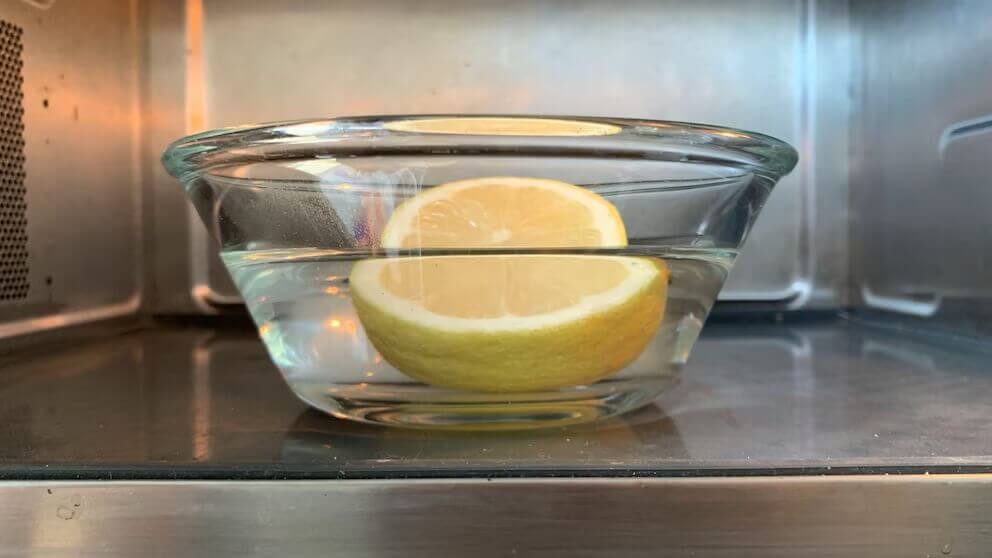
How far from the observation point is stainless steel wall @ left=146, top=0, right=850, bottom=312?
77cm

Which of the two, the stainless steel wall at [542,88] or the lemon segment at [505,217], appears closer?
the lemon segment at [505,217]

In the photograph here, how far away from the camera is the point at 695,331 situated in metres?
0.42

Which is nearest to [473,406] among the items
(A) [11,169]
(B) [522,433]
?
(B) [522,433]

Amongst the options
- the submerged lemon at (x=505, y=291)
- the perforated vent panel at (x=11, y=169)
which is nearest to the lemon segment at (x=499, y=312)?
the submerged lemon at (x=505, y=291)

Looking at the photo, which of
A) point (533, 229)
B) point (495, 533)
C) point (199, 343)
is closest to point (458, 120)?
point (533, 229)

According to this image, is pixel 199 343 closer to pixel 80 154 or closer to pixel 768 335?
pixel 80 154

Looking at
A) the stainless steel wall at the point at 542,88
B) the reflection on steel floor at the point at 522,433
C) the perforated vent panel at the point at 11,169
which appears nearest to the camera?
the reflection on steel floor at the point at 522,433

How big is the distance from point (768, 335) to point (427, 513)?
0.50 metres

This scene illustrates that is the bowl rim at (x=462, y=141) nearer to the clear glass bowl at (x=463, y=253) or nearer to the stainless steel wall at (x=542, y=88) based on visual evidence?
the clear glass bowl at (x=463, y=253)

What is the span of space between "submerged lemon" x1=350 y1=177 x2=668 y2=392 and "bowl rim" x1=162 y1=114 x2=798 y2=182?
0.03 metres

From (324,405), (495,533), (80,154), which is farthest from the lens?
(80,154)

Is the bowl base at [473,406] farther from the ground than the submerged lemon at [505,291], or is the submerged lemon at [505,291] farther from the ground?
the submerged lemon at [505,291]

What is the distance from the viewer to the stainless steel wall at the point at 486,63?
0.77m

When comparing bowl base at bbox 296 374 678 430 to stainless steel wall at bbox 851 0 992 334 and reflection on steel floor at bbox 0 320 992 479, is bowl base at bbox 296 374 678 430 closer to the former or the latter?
reflection on steel floor at bbox 0 320 992 479
